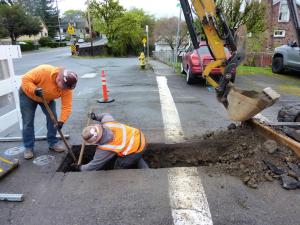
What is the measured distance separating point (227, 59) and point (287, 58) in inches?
373

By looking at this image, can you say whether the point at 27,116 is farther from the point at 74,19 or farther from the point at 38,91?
the point at 74,19

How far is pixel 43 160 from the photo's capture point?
4.45 meters

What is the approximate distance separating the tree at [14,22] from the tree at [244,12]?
35.8 metres

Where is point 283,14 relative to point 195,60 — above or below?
above

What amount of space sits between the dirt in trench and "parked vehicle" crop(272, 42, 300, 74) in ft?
28.2

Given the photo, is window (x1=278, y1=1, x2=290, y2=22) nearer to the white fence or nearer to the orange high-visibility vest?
the white fence

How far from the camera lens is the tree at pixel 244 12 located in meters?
16.2

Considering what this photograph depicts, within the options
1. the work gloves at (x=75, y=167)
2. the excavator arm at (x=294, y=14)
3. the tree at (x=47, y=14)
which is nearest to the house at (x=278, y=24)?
the excavator arm at (x=294, y=14)

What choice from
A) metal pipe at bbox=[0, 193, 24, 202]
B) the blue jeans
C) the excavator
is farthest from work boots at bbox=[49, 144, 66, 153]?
the excavator

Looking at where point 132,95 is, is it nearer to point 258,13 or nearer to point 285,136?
point 285,136

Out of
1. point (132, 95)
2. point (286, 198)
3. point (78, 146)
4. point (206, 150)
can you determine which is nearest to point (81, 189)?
point (78, 146)

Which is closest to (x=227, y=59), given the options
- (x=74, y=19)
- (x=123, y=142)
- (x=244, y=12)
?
(x=123, y=142)

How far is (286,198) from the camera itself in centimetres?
337

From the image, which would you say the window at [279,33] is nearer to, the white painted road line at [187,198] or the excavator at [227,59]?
the excavator at [227,59]
